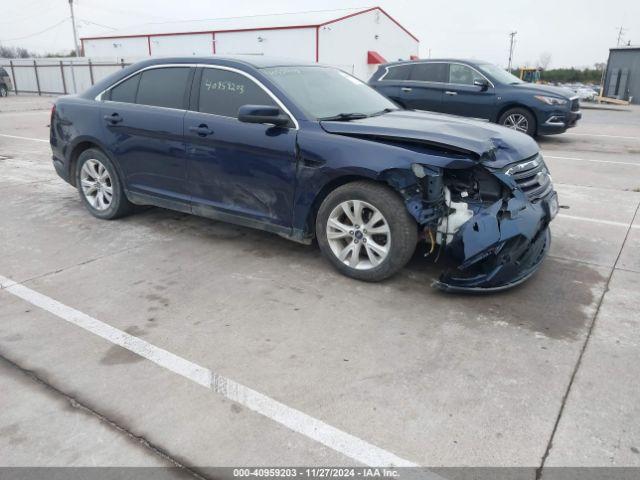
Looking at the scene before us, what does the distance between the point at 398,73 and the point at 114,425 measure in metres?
11.3

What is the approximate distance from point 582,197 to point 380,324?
4.77 metres

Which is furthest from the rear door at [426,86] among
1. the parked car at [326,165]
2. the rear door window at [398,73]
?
the parked car at [326,165]

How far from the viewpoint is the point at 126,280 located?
4398 mm

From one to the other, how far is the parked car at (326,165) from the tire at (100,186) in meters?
0.05

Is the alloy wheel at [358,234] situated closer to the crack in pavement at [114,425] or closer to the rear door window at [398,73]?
the crack in pavement at [114,425]

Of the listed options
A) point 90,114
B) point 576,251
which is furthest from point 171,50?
point 576,251

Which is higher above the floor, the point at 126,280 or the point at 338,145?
the point at 338,145

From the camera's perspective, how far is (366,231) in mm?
4250

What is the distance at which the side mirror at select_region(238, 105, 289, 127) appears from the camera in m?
4.27

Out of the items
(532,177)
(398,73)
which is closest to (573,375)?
(532,177)

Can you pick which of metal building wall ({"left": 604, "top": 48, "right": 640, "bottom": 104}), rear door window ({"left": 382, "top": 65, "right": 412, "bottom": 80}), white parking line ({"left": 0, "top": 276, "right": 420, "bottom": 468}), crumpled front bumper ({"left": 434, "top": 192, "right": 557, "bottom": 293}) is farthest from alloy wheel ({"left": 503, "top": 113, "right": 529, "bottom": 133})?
metal building wall ({"left": 604, "top": 48, "right": 640, "bottom": 104})

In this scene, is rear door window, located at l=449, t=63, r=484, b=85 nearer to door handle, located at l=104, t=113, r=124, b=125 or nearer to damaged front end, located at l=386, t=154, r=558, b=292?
damaged front end, located at l=386, t=154, r=558, b=292

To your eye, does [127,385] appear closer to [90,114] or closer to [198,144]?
[198,144]

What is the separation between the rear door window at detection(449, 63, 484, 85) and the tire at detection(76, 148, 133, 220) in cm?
836
